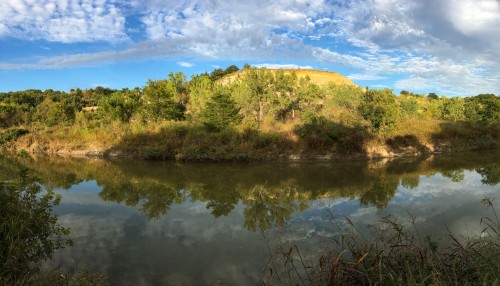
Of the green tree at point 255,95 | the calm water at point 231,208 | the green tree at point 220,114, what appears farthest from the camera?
the green tree at point 255,95

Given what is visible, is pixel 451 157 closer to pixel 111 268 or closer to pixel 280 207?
pixel 280 207

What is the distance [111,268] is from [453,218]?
28.1ft

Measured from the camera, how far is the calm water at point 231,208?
7402mm

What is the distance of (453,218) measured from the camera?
1028 cm

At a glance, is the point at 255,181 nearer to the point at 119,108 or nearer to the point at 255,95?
the point at 255,95

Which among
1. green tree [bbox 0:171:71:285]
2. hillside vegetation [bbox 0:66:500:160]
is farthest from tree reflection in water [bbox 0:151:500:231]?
hillside vegetation [bbox 0:66:500:160]

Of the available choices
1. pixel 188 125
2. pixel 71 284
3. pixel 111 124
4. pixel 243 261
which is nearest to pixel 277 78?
pixel 188 125

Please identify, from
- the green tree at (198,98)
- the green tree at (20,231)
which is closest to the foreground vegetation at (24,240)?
the green tree at (20,231)

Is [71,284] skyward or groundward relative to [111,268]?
skyward

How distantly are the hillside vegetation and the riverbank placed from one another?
0.07 m

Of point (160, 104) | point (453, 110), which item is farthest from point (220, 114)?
point (453, 110)

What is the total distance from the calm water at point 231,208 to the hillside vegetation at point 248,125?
2.53 metres

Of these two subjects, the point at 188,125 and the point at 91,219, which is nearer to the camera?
the point at 91,219

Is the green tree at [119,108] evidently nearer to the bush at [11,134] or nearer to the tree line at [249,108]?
the tree line at [249,108]
